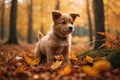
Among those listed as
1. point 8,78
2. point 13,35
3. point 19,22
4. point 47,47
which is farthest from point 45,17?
point 8,78

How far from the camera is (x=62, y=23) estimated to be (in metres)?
5.48

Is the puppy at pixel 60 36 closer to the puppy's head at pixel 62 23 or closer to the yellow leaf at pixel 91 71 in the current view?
the puppy's head at pixel 62 23

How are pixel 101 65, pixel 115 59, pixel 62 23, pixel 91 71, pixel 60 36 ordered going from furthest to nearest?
pixel 60 36 → pixel 62 23 → pixel 115 59 → pixel 101 65 → pixel 91 71

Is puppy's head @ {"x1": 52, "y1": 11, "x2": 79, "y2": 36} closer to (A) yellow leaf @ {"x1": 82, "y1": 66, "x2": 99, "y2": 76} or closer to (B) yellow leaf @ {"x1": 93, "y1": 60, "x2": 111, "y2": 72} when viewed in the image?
(B) yellow leaf @ {"x1": 93, "y1": 60, "x2": 111, "y2": 72}

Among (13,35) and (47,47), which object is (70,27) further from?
(13,35)

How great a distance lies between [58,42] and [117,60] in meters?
1.59

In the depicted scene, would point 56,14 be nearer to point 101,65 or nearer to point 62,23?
point 62,23

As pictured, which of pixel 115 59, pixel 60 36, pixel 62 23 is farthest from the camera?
pixel 60 36

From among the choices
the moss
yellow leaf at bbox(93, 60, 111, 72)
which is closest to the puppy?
the moss

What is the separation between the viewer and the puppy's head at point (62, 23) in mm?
5371

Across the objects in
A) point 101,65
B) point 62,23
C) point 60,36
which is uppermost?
point 62,23

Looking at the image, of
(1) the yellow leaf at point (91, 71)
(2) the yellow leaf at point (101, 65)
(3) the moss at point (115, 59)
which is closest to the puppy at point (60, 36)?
(3) the moss at point (115, 59)

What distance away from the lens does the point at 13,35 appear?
54.4ft

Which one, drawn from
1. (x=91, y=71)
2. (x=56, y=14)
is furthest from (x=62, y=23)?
(x=91, y=71)
